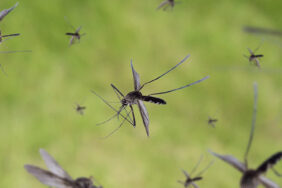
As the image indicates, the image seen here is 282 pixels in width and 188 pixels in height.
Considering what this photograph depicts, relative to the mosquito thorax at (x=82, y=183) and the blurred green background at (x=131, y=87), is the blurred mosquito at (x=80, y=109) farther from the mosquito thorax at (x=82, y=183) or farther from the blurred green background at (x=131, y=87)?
the mosquito thorax at (x=82, y=183)

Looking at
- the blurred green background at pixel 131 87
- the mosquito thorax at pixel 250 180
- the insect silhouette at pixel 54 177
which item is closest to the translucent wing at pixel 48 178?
the insect silhouette at pixel 54 177

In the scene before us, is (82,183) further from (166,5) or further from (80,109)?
(166,5)

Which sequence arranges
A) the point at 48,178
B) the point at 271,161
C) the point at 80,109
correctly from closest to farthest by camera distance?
1. the point at 271,161
2. the point at 48,178
3. the point at 80,109

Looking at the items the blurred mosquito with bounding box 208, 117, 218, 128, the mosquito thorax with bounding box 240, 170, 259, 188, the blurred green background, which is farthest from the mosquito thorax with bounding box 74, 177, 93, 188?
the blurred mosquito with bounding box 208, 117, 218, 128

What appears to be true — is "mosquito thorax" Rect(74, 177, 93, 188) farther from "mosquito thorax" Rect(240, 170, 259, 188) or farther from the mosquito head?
"mosquito thorax" Rect(240, 170, 259, 188)

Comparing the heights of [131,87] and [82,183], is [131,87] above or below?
above

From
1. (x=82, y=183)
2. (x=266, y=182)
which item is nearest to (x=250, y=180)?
(x=266, y=182)
